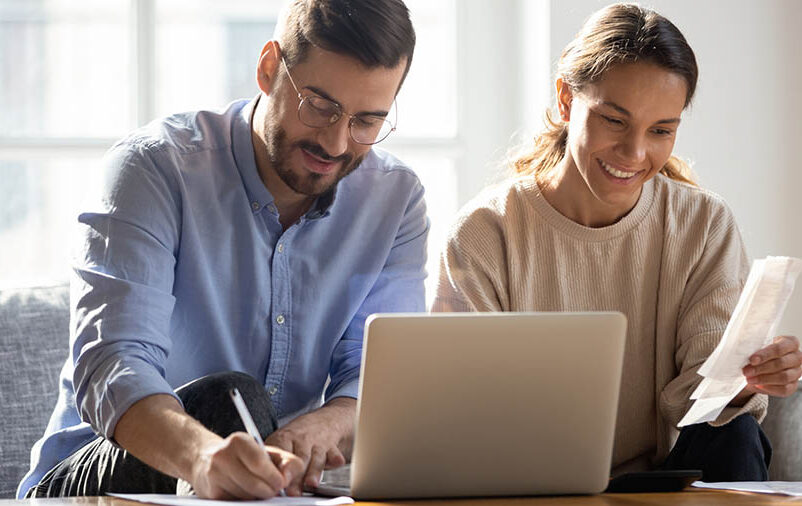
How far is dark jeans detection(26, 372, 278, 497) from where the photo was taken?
50.8 inches

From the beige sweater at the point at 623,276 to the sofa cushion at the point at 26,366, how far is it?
2.32ft

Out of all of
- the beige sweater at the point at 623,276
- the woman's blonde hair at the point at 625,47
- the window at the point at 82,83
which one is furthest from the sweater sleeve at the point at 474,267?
the window at the point at 82,83

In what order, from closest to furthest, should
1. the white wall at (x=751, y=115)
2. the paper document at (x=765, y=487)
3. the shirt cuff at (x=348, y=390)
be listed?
the paper document at (x=765, y=487)
the shirt cuff at (x=348, y=390)
the white wall at (x=751, y=115)

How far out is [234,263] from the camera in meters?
1.62

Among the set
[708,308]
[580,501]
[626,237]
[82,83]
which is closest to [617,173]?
[626,237]

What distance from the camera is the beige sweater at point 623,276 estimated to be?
5.88ft

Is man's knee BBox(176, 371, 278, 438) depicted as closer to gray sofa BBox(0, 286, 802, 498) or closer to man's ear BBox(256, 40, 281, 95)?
man's ear BBox(256, 40, 281, 95)

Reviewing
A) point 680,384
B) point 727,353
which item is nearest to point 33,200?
point 680,384

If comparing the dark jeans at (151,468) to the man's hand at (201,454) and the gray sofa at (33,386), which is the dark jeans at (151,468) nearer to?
the man's hand at (201,454)

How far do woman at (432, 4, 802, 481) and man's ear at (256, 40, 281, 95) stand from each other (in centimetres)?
41

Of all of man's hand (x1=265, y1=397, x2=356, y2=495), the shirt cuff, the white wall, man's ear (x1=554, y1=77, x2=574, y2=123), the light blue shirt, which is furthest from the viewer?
the white wall

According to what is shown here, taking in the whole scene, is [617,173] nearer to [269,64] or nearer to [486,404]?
[269,64]

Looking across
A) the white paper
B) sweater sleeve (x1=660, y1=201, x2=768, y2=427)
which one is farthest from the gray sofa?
the white paper

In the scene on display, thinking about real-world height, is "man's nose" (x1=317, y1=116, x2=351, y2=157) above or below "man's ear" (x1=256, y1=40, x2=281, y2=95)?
below
